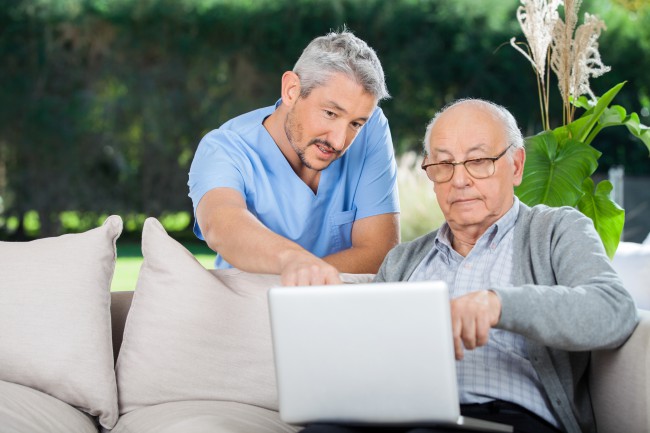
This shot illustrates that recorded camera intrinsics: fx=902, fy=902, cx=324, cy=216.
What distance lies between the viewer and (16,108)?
1061 cm

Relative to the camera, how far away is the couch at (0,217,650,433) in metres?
2.23

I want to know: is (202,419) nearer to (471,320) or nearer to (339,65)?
(471,320)

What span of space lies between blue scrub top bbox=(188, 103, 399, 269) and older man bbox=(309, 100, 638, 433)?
0.51 meters

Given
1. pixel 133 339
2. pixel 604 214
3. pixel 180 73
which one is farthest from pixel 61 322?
pixel 180 73

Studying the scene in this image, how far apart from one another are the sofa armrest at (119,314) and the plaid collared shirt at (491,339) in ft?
2.72

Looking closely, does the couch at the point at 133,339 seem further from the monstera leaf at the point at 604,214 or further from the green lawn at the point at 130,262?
the green lawn at the point at 130,262

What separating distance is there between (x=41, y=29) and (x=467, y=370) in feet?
32.5

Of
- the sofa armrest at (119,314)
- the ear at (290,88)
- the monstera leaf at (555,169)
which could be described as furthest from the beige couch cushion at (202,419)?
the monstera leaf at (555,169)

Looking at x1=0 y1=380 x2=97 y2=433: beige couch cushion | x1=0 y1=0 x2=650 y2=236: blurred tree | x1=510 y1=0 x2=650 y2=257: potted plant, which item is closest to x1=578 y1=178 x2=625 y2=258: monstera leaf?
x1=510 y1=0 x2=650 y2=257: potted plant

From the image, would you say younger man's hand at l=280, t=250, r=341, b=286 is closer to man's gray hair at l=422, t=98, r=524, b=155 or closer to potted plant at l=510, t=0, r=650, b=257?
man's gray hair at l=422, t=98, r=524, b=155

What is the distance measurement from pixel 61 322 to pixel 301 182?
2.63 feet

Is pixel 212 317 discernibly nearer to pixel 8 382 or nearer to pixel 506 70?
pixel 8 382

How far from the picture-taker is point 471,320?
1.58 m

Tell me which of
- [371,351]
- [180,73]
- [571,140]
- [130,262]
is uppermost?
[180,73]
